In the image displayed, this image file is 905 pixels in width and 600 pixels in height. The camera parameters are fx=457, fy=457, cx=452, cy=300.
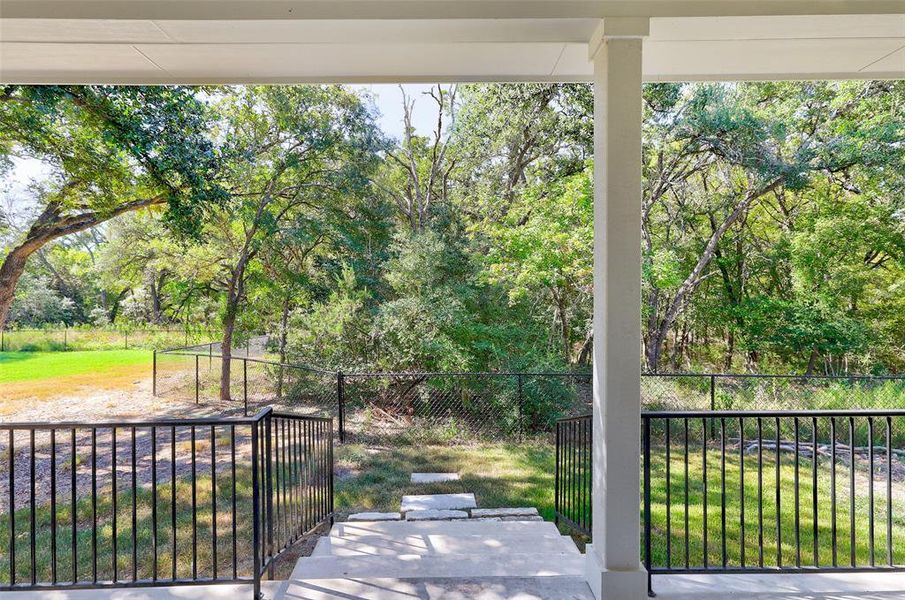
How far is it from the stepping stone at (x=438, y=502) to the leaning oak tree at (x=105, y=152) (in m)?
4.47

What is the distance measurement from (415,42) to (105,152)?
5.36 meters

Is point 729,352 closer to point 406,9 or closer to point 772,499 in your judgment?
point 772,499

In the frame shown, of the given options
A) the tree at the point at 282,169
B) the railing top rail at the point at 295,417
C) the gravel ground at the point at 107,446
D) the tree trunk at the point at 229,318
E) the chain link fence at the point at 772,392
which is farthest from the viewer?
the tree trunk at the point at 229,318

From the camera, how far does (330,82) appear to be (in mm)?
2990

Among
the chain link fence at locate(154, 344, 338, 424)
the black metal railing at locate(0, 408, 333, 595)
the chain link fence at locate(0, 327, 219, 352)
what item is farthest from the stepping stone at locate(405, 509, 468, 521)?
the chain link fence at locate(0, 327, 219, 352)

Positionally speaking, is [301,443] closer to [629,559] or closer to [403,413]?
[629,559]

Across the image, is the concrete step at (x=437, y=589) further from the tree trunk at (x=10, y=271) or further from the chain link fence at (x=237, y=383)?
the tree trunk at (x=10, y=271)

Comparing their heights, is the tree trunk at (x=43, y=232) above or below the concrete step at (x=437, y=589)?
above

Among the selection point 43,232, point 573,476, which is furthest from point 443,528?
point 43,232

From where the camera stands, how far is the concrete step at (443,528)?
10.4 feet

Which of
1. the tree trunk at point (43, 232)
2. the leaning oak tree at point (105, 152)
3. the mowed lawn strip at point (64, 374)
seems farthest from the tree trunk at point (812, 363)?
the mowed lawn strip at point (64, 374)

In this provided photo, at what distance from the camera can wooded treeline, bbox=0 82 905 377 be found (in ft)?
20.7

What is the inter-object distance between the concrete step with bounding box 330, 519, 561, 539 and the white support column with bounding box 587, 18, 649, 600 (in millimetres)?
937

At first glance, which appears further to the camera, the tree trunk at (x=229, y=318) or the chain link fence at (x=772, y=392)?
the tree trunk at (x=229, y=318)
